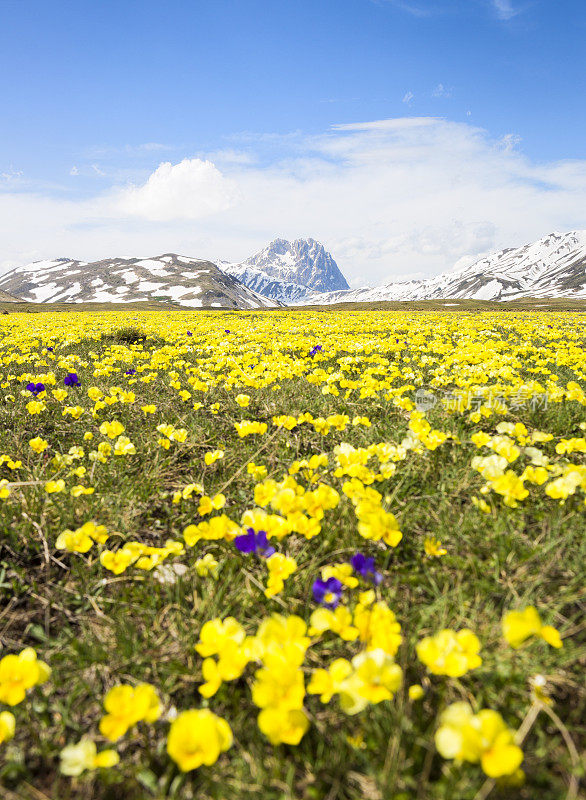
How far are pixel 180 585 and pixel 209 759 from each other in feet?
3.78

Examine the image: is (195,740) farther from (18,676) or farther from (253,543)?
(253,543)

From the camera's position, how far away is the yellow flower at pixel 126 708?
49.9 inches

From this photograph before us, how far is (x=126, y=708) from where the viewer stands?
4.30 ft

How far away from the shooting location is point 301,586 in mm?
2141

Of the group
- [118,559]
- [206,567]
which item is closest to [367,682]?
[206,567]

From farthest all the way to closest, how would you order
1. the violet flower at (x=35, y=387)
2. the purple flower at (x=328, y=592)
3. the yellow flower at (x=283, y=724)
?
the violet flower at (x=35, y=387) < the purple flower at (x=328, y=592) < the yellow flower at (x=283, y=724)

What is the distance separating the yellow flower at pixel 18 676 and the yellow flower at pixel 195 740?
62 centimetres

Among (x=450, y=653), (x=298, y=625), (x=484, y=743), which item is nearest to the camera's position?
(x=484, y=743)

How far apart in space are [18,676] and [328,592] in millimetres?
1236

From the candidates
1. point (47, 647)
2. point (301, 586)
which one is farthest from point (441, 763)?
point (47, 647)

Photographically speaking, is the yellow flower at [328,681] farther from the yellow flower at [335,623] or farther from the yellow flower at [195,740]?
the yellow flower at [195,740]

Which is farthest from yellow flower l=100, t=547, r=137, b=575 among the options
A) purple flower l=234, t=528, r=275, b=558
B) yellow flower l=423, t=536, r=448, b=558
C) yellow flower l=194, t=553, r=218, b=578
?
yellow flower l=423, t=536, r=448, b=558

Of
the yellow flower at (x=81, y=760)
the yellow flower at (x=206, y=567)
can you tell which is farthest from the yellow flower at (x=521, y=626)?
the yellow flower at (x=206, y=567)

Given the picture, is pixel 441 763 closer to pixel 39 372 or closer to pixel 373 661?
pixel 373 661
